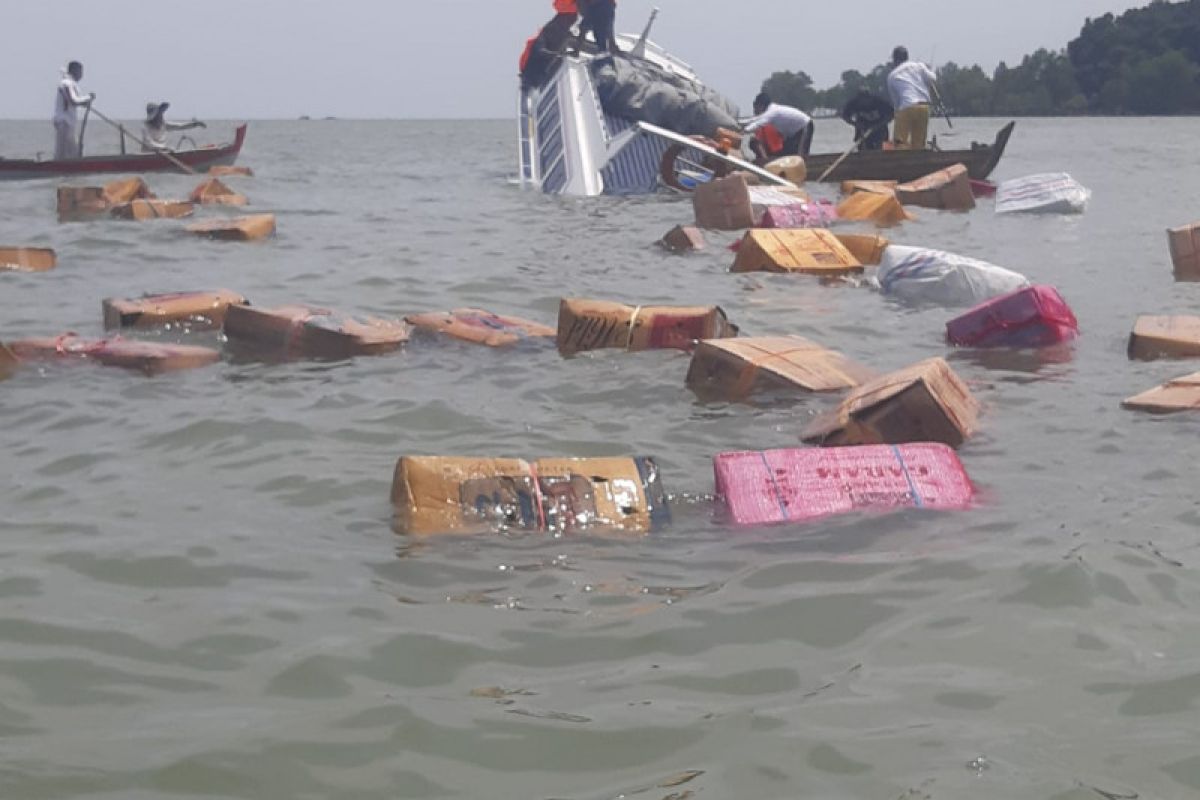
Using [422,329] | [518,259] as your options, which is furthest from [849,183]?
[422,329]

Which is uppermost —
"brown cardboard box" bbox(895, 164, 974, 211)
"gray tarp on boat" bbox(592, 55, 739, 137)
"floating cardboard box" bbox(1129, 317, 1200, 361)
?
"gray tarp on boat" bbox(592, 55, 739, 137)

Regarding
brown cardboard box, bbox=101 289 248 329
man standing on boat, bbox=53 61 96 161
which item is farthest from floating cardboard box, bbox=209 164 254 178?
brown cardboard box, bbox=101 289 248 329

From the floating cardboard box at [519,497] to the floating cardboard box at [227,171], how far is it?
761 inches

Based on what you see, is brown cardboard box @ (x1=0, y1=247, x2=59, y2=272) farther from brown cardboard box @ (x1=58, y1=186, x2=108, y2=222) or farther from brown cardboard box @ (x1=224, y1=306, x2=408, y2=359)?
brown cardboard box @ (x1=58, y1=186, x2=108, y2=222)

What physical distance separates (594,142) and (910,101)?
13.1ft

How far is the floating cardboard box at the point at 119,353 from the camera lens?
226 inches

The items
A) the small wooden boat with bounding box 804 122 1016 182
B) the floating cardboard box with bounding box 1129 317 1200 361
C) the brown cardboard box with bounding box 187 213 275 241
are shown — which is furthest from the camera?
the small wooden boat with bounding box 804 122 1016 182

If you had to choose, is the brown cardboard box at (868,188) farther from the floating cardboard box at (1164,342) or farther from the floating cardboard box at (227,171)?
the floating cardboard box at (227,171)

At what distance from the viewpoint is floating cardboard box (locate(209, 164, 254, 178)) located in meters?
22.3

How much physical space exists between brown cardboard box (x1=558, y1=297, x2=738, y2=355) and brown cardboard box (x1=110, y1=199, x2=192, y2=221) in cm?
811

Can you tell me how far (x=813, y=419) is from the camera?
4.93 m

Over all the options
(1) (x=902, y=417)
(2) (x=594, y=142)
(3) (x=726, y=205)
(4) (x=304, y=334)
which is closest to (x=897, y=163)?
(2) (x=594, y=142)

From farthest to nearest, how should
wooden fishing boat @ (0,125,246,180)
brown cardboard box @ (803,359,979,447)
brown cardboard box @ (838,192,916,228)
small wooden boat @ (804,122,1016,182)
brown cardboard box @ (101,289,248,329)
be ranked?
wooden fishing boat @ (0,125,246,180), small wooden boat @ (804,122,1016,182), brown cardboard box @ (838,192,916,228), brown cardboard box @ (101,289,248,329), brown cardboard box @ (803,359,979,447)

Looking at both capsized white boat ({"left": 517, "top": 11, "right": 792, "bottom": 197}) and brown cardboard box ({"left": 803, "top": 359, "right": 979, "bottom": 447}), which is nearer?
brown cardboard box ({"left": 803, "top": 359, "right": 979, "bottom": 447})
